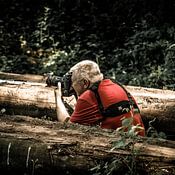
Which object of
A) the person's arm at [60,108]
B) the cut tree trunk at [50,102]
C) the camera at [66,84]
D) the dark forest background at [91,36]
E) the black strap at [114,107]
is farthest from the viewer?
the dark forest background at [91,36]

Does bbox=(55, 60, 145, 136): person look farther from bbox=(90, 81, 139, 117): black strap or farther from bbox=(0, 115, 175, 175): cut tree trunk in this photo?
bbox=(0, 115, 175, 175): cut tree trunk

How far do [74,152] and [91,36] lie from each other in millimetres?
8247

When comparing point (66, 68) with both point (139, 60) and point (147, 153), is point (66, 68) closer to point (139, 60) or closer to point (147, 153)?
point (139, 60)

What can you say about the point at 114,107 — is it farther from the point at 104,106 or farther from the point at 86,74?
the point at 86,74

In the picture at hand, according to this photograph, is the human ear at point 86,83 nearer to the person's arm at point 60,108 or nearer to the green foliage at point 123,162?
the person's arm at point 60,108

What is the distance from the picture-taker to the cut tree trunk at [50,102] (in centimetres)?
546

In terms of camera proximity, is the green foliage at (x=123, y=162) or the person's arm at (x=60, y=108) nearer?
the green foliage at (x=123, y=162)

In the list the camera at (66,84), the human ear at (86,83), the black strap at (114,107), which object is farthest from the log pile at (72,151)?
the camera at (66,84)

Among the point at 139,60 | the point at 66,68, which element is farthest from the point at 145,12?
the point at 66,68

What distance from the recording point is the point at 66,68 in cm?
1038

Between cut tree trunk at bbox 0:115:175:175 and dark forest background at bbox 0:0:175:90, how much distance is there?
4.87 m

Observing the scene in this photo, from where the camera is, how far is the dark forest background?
32.1 ft

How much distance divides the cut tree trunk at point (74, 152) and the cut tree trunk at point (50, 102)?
62.6 inches

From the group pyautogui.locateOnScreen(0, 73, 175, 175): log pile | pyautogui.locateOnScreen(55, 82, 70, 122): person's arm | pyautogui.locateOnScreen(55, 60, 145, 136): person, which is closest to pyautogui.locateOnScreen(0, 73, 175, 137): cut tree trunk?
pyautogui.locateOnScreen(55, 82, 70, 122): person's arm
